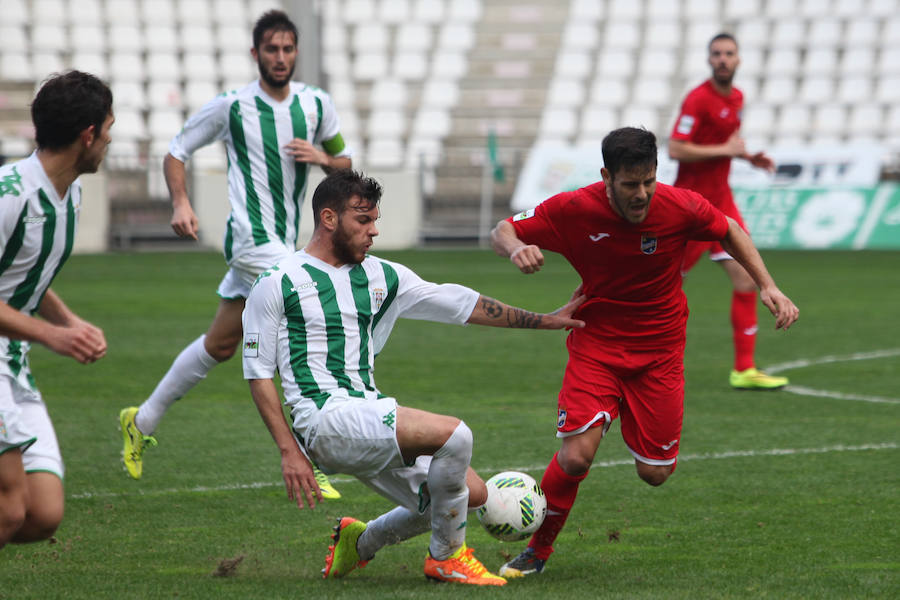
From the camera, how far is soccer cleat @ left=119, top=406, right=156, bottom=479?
5.81m

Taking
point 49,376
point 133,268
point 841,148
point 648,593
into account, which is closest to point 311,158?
point 648,593

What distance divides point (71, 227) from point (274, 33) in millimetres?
2315

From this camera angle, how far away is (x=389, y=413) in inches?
156

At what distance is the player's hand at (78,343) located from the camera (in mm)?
3209

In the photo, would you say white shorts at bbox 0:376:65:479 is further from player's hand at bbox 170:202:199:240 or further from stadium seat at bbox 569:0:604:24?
stadium seat at bbox 569:0:604:24

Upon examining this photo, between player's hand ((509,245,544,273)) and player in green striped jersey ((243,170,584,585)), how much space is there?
0.26 metres

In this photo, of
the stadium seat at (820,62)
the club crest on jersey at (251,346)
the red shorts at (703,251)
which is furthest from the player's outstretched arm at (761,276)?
the stadium seat at (820,62)

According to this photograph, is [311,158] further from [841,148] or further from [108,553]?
[841,148]

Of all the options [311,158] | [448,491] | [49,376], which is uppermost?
[311,158]

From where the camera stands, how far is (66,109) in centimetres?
373

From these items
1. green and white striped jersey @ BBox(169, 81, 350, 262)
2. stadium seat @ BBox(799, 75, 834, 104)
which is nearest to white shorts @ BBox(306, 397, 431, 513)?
green and white striped jersey @ BBox(169, 81, 350, 262)

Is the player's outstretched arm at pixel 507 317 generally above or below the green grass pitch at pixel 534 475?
above

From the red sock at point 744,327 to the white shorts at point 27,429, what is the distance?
5.43 m

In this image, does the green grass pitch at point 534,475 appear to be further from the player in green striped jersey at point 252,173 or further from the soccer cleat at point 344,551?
the player in green striped jersey at point 252,173
